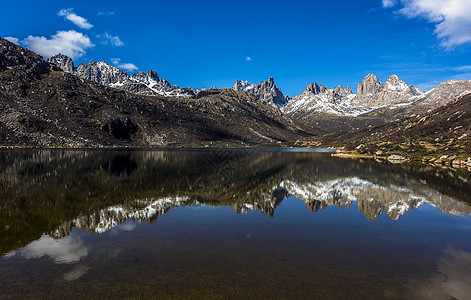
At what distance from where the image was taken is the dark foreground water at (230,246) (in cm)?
1417

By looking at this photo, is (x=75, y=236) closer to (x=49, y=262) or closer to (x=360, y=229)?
(x=49, y=262)

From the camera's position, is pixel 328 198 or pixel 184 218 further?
pixel 328 198

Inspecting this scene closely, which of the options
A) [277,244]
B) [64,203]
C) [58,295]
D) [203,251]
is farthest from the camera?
[64,203]

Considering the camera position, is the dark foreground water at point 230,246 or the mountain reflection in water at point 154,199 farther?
the mountain reflection in water at point 154,199

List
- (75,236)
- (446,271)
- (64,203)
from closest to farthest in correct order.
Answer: (446,271)
(75,236)
(64,203)

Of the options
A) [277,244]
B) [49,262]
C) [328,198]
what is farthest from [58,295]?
[328,198]

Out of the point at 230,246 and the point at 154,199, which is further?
the point at 154,199

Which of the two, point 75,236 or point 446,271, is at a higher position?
point 446,271

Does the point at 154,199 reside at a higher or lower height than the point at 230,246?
lower

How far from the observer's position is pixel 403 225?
Answer: 91.0 ft

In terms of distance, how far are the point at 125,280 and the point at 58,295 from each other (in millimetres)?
3085

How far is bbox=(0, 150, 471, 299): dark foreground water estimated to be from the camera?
14172 millimetres

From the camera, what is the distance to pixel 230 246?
20469mm

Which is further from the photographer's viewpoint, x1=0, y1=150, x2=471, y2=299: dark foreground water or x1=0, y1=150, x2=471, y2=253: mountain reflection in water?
x1=0, y1=150, x2=471, y2=253: mountain reflection in water
